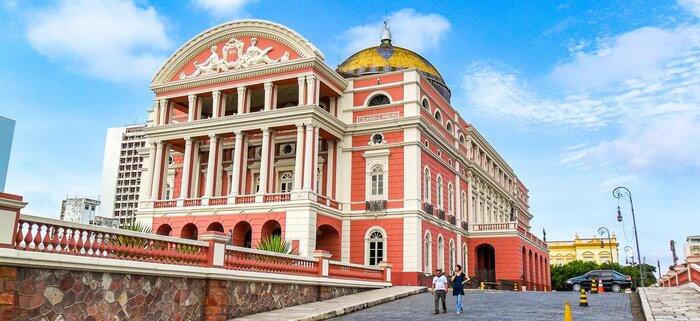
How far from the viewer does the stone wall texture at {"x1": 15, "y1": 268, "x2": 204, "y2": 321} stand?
12.0m

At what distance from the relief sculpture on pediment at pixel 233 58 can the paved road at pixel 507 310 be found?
53.5 feet

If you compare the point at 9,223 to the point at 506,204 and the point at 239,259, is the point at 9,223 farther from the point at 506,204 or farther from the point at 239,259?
the point at 506,204

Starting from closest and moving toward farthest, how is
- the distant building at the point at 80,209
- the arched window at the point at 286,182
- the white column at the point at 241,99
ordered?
the white column at the point at 241,99
the arched window at the point at 286,182
the distant building at the point at 80,209

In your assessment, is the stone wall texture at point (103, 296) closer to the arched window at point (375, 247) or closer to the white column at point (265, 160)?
the white column at point (265, 160)

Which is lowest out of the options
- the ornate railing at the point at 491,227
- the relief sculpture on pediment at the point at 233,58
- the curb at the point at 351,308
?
the curb at the point at 351,308

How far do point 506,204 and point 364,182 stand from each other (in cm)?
2694

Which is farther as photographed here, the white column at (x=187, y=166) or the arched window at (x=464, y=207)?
the arched window at (x=464, y=207)

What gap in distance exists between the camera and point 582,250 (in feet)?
301

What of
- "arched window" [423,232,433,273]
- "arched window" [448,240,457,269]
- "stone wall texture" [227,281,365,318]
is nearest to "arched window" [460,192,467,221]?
"arched window" [448,240,457,269]

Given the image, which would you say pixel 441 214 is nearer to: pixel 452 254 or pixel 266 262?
pixel 452 254

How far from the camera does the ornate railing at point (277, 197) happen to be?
104ft

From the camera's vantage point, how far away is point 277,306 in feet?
63.9

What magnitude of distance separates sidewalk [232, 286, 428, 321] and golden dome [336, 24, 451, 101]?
18.9 m

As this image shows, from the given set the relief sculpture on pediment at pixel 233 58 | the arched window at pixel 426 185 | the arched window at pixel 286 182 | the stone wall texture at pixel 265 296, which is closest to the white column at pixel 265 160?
the arched window at pixel 286 182
